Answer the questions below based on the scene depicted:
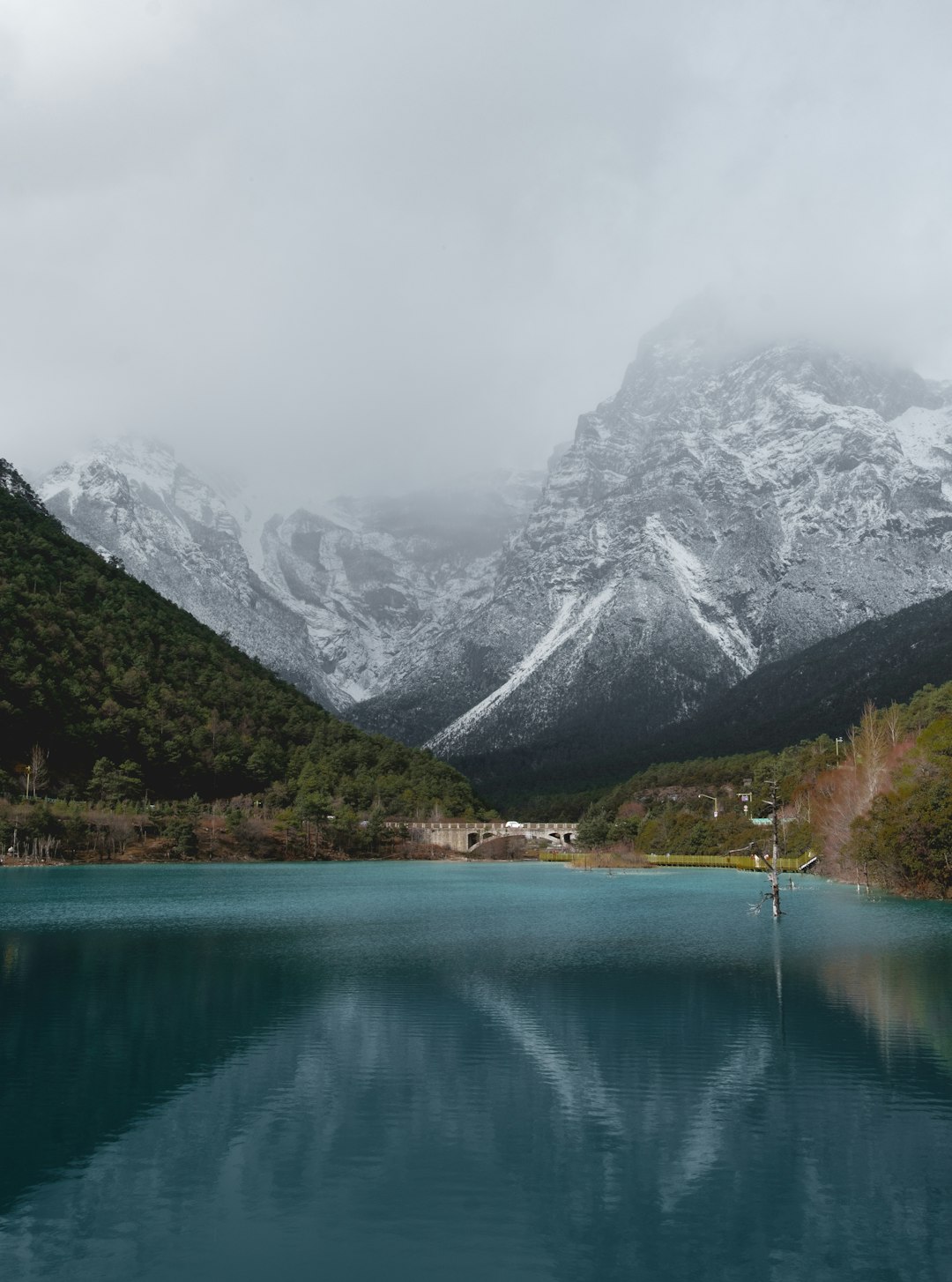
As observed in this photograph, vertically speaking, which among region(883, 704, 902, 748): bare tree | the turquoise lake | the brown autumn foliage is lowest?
the turquoise lake

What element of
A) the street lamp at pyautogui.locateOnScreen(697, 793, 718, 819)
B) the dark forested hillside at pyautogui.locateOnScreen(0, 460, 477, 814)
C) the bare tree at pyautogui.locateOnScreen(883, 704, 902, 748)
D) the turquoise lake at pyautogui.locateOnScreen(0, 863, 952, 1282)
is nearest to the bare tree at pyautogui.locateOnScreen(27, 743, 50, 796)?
the dark forested hillside at pyautogui.locateOnScreen(0, 460, 477, 814)

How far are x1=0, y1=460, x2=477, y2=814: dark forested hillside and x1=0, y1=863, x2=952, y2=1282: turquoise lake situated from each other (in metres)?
110

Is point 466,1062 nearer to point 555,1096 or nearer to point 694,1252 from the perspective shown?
point 555,1096

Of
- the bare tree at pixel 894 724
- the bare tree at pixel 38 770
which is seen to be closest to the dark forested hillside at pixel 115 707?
the bare tree at pixel 38 770

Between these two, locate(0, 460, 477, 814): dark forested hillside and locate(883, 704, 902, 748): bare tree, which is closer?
locate(883, 704, 902, 748): bare tree

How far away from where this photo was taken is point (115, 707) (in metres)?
165

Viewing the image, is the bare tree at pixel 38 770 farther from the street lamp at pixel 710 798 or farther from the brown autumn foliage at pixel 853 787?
the brown autumn foliage at pixel 853 787

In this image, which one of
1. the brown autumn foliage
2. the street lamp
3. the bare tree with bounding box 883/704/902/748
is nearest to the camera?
the brown autumn foliage

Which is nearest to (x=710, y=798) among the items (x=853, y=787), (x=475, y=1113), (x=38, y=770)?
(x=853, y=787)

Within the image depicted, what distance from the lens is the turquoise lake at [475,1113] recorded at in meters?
17.6

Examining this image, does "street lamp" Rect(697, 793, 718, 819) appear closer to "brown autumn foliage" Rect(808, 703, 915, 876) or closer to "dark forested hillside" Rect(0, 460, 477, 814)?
"brown autumn foliage" Rect(808, 703, 915, 876)

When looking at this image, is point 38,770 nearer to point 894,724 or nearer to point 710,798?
point 710,798

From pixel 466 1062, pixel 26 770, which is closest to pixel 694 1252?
pixel 466 1062

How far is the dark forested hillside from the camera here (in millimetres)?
154750
